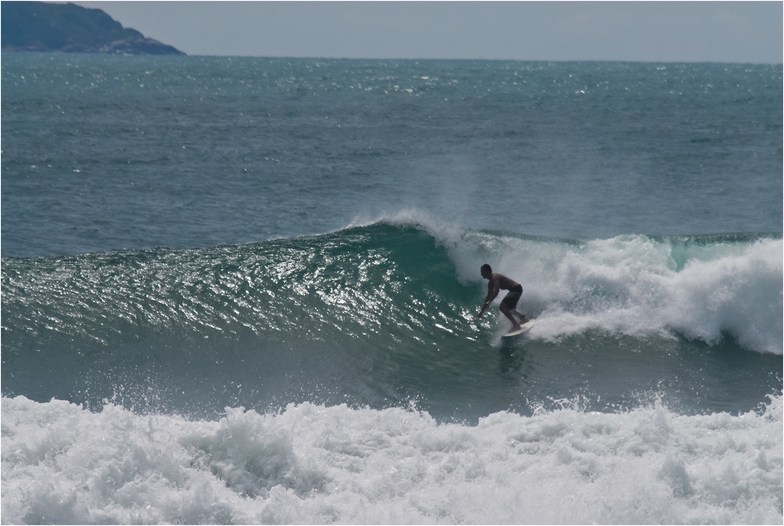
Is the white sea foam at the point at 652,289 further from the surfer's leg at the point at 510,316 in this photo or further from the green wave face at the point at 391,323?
the surfer's leg at the point at 510,316

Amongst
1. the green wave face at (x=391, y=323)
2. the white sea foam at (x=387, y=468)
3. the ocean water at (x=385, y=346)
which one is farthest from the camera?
the green wave face at (x=391, y=323)

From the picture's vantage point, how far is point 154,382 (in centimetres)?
955

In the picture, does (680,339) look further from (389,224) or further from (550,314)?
(389,224)

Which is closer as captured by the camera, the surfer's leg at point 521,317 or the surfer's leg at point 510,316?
the surfer's leg at point 510,316

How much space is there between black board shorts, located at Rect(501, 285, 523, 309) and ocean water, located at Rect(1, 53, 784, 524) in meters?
0.52

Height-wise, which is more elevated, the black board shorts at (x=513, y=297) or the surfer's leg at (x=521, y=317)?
the black board shorts at (x=513, y=297)

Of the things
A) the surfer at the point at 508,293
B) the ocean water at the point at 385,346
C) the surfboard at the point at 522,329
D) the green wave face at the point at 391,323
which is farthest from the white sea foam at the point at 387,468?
the surfer at the point at 508,293

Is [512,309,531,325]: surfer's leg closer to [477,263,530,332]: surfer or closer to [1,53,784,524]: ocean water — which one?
[477,263,530,332]: surfer

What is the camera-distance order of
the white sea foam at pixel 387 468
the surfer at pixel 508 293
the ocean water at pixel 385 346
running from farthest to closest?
the surfer at pixel 508 293
the ocean water at pixel 385 346
the white sea foam at pixel 387 468

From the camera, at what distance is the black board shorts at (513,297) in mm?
11062

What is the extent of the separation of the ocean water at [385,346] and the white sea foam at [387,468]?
2 cm

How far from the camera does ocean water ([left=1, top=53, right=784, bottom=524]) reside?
6.43 metres

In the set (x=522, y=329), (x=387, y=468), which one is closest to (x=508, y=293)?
(x=522, y=329)

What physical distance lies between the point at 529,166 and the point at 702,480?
2071 centimetres
